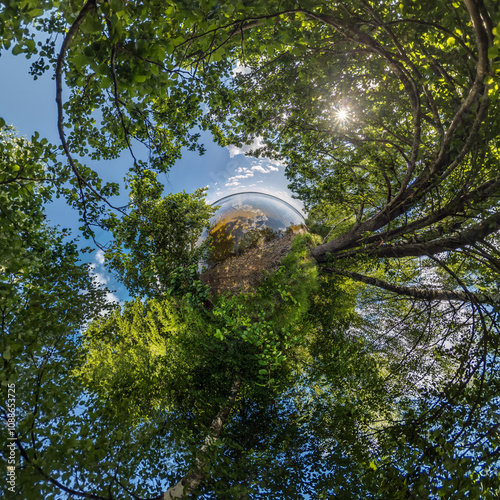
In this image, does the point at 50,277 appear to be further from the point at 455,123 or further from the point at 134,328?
the point at 455,123

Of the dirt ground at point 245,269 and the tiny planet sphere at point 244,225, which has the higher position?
the tiny planet sphere at point 244,225

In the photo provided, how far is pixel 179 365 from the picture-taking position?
6.00 metres

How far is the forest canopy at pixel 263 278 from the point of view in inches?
96.3

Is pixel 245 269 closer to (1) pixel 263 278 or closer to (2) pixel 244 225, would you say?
(1) pixel 263 278

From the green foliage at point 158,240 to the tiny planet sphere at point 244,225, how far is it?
561 mm

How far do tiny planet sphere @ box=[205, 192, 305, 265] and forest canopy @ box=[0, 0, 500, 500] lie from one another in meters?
0.60

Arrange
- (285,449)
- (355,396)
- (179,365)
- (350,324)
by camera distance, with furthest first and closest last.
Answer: (350,324) < (355,396) < (179,365) < (285,449)

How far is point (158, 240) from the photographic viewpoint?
297 inches

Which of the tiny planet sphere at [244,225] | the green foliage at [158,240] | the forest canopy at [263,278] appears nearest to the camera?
the forest canopy at [263,278]

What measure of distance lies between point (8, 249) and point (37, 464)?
2.93 metres

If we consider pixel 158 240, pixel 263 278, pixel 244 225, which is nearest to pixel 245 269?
pixel 263 278

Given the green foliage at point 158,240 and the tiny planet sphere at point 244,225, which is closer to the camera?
the green foliage at point 158,240

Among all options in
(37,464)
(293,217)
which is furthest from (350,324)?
(37,464)

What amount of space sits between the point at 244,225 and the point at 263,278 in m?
2.20
